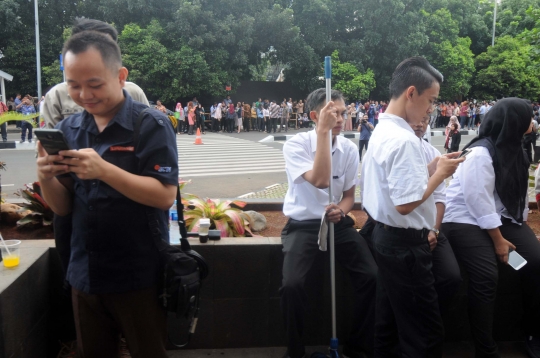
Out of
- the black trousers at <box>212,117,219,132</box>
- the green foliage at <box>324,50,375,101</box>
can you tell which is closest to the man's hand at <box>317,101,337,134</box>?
the black trousers at <box>212,117,219,132</box>

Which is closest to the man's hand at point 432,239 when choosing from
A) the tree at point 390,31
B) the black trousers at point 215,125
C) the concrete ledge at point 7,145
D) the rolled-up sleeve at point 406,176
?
the rolled-up sleeve at point 406,176

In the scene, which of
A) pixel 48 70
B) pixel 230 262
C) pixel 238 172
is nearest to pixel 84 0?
pixel 48 70

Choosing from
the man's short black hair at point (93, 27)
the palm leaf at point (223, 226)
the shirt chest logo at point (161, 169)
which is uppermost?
the man's short black hair at point (93, 27)

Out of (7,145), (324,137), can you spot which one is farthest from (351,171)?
(7,145)

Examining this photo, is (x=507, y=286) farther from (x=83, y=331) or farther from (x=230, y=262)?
(x=83, y=331)

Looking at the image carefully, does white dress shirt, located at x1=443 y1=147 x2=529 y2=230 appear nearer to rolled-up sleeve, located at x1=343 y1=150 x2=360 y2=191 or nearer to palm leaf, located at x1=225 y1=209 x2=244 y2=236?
rolled-up sleeve, located at x1=343 y1=150 x2=360 y2=191

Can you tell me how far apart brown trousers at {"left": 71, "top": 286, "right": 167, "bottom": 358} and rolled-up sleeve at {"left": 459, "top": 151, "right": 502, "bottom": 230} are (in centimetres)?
209

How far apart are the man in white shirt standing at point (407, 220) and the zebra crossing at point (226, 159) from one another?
8500 mm

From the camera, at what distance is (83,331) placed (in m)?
2.18

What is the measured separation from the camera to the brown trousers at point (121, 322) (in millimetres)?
2125

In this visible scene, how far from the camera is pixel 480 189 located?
3.21 meters

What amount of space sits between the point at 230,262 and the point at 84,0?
88.0 ft

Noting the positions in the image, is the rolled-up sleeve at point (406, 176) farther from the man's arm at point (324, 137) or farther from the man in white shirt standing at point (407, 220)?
the man's arm at point (324, 137)

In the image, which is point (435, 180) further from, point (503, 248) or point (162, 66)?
point (162, 66)
